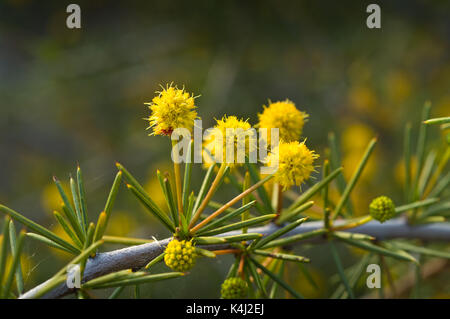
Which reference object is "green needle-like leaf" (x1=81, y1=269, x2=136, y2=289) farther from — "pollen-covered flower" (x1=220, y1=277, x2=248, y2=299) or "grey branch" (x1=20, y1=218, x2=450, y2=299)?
"pollen-covered flower" (x1=220, y1=277, x2=248, y2=299)

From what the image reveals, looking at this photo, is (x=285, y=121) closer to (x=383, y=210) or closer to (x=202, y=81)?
(x=383, y=210)

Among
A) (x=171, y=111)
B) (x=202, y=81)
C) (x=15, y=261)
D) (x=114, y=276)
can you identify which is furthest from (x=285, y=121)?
(x=202, y=81)

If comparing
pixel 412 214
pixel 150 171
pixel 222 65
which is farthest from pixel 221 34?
pixel 412 214

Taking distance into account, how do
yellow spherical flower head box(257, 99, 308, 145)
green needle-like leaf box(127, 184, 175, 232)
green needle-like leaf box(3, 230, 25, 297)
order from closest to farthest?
green needle-like leaf box(3, 230, 25, 297) < green needle-like leaf box(127, 184, 175, 232) < yellow spherical flower head box(257, 99, 308, 145)

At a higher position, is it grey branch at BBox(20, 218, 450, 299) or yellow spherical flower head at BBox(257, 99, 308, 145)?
yellow spherical flower head at BBox(257, 99, 308, 145)

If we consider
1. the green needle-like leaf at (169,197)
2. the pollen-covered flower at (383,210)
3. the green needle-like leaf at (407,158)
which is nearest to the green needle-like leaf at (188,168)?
the green needle-like leaf at (169,197)

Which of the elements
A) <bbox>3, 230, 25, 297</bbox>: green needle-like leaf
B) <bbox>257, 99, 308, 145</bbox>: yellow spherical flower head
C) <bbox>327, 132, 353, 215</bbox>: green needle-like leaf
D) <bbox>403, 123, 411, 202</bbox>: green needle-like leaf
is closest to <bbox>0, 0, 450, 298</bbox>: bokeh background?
<bbox>327, 132, 353, 215</bbox>: green needle-like leaf

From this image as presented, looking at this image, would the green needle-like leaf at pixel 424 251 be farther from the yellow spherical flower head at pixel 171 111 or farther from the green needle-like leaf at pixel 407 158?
the yellow spherical flower head at pixel 171 111
